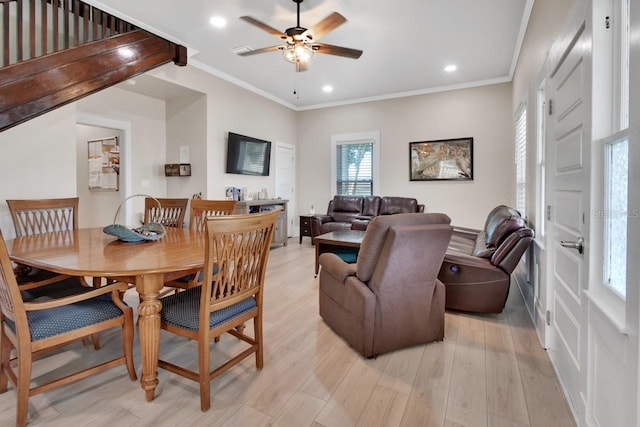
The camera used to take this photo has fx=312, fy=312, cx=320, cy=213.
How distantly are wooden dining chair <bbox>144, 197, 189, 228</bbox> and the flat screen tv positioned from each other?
2.13 meters

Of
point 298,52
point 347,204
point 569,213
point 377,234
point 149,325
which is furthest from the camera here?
point 347,204

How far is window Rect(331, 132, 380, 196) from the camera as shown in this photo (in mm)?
6570

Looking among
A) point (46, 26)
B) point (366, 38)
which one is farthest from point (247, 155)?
point (46, 26)

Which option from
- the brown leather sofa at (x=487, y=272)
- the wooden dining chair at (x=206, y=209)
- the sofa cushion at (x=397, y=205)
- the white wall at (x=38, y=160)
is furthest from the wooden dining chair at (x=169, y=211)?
the sofa cushion at (x=397, y=205)

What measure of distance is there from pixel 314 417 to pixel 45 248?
189 cm

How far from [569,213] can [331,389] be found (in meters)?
1.65

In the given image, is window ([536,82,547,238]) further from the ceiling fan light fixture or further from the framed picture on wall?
the framed picture on wall

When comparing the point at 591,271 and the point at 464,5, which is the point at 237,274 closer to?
the point at 591,271

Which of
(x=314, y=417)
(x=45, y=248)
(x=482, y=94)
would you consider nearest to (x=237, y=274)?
(x=314, y=417)

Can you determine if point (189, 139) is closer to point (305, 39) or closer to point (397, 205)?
point (305, 39)

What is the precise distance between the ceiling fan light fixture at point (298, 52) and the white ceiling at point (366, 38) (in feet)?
1.36

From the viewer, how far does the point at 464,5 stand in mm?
3258

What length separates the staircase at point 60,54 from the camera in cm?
270

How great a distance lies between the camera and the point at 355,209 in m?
6.32
